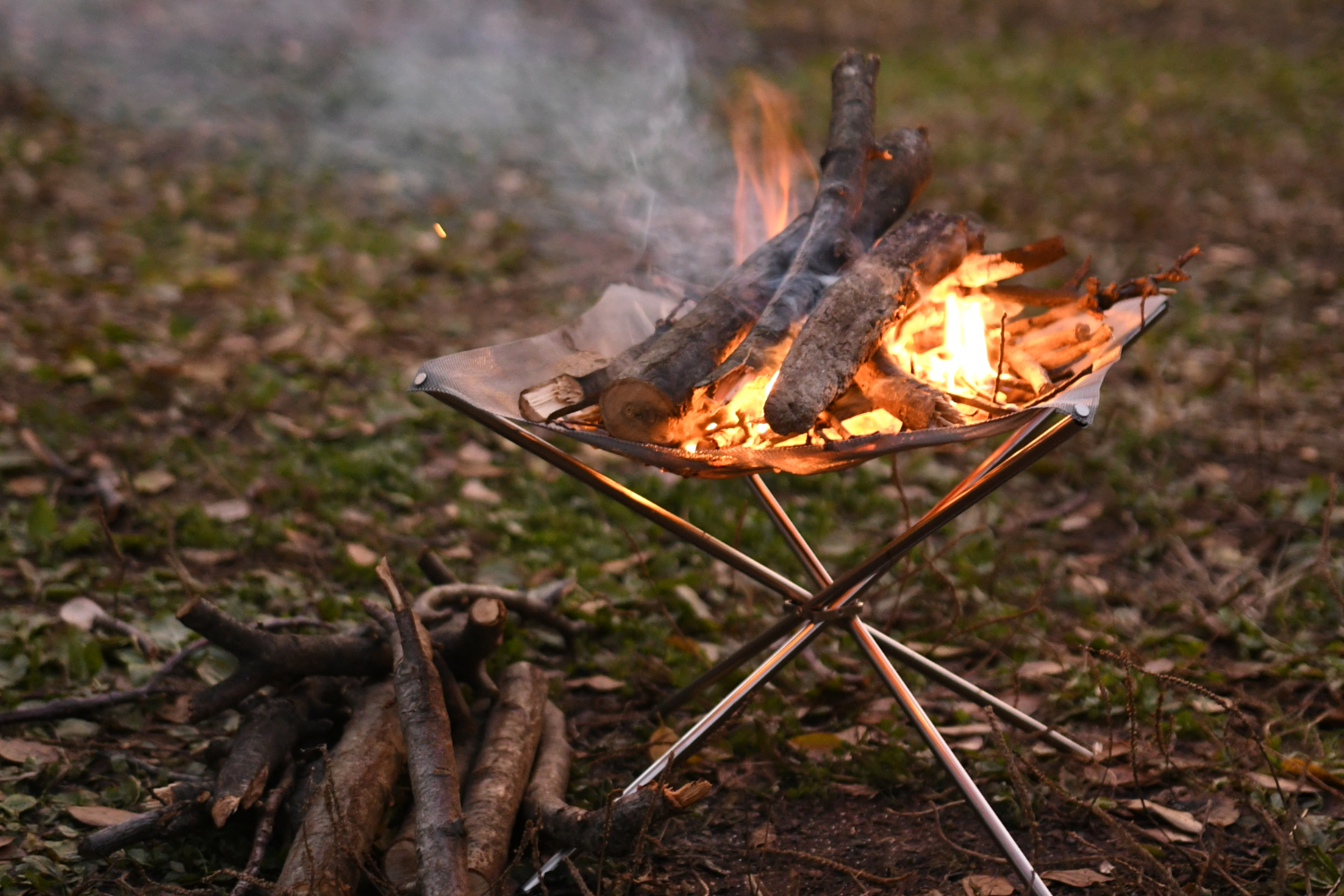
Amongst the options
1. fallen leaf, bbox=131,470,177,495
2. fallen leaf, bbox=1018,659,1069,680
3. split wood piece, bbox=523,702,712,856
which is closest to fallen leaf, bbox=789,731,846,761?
split wood piece, bbox=523,702,712,856

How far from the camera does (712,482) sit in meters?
3.45

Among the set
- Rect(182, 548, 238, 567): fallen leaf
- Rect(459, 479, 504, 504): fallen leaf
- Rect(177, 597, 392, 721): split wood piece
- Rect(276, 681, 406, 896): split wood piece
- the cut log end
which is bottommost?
Rect(459, 479, 504, 504): fallen leaf

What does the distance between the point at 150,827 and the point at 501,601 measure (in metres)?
0.73

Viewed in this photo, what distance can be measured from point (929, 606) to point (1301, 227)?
3614 mm

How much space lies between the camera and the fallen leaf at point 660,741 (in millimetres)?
2318

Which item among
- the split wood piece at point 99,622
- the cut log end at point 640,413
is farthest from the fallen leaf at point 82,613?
the cut log end at point 640,413

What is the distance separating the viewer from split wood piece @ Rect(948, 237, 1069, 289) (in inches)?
87.1

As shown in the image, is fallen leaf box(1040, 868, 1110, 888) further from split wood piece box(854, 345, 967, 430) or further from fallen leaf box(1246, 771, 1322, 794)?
split wood piece box(854, 345, 967, 430)

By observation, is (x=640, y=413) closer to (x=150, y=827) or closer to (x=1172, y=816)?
(x=150, y=827)

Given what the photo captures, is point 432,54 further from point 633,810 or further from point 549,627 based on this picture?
point 633,810

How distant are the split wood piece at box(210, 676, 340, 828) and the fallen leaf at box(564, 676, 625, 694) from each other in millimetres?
574

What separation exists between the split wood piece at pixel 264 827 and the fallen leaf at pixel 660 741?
2.34 ft

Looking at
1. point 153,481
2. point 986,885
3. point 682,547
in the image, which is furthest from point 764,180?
point 153,481

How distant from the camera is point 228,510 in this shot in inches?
122
